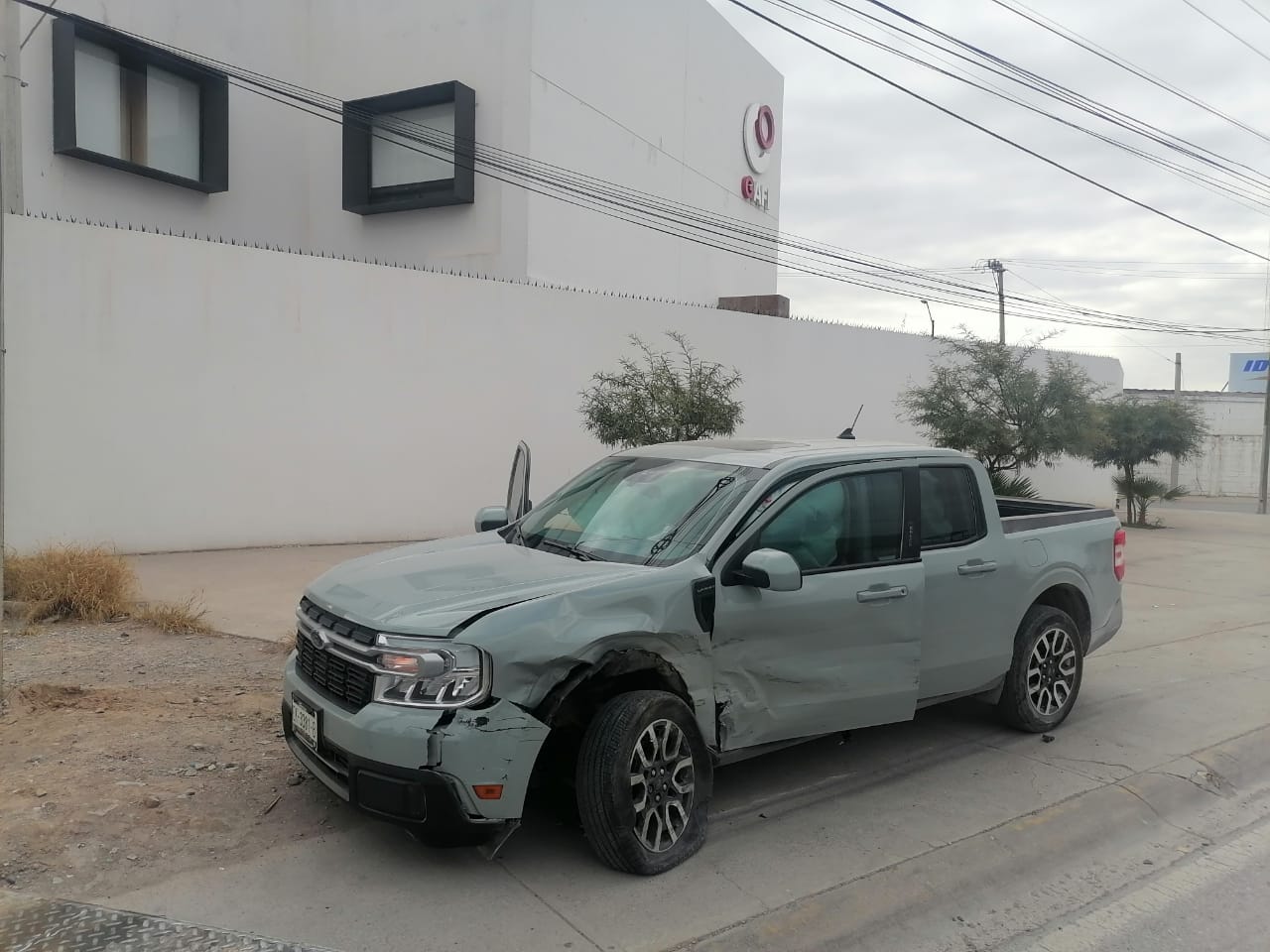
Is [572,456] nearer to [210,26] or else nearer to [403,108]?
[403,108]

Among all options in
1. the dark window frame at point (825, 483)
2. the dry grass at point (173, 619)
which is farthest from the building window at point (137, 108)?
the dark window frame at point (825, 483)

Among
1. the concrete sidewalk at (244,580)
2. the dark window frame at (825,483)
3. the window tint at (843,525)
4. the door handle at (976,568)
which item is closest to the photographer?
the dark window frame at (825,483)

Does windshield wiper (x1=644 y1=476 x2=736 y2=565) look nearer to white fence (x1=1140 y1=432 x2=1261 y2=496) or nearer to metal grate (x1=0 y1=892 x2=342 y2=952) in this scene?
metal grate (x1=0 y1=892 x2=342 y2=952)

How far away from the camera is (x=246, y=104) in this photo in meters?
20.4

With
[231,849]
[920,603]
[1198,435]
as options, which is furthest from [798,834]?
[1198,435]

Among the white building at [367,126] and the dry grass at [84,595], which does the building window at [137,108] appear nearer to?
the white building at [367,126]

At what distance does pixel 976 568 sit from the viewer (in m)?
5.20

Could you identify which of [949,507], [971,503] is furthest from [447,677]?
[971,503]

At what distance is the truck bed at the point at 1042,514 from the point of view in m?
5.71

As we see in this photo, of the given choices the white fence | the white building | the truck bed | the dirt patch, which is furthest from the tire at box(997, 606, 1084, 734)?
the white fence

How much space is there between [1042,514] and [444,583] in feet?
13.2

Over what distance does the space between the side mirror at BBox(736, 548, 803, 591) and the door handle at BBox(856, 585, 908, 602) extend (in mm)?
613

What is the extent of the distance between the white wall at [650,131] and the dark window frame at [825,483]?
16027mm

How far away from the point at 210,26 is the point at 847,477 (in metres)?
19.0
